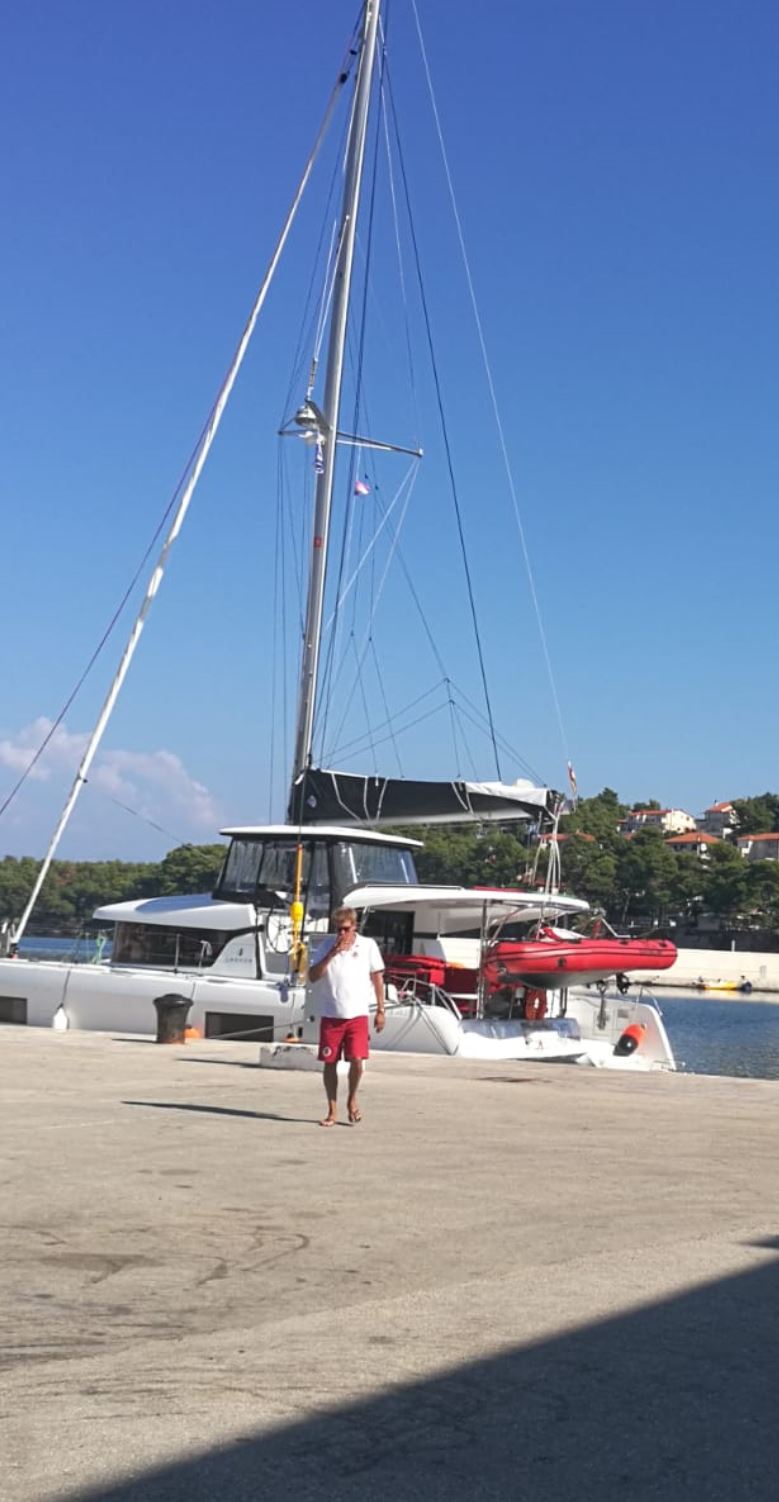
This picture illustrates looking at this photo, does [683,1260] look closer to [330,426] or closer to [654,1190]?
[654,1190]

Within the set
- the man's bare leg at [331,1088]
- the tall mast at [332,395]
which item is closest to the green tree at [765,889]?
the tall mast at [332,395]

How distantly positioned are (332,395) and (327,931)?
11.0m

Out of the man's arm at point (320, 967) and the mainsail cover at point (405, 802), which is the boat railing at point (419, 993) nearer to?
the mainsail cover at point (405, 802)

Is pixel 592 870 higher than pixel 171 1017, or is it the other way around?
pixel 592 870

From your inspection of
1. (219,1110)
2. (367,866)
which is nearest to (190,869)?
(367,866)

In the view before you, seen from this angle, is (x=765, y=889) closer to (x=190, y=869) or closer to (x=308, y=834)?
(x=190, y=869)

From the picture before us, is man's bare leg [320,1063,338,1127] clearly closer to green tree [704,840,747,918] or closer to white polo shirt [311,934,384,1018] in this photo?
white polo shirt [311,934,384,1018]

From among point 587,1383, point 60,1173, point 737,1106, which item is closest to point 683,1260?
point 587,1383

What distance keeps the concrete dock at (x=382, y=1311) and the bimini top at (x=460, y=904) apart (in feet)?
30.9

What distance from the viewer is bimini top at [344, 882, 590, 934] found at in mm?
20578

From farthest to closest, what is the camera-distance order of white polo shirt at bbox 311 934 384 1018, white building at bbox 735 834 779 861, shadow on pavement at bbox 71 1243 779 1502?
white building at bbox 735 834 779 861, white polo shirt at bbox 311 934 384 1018, shadow on pavement at bbox 71 1243 779 1502

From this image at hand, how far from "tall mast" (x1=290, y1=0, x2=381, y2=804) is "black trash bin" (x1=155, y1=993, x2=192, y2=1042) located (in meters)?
6.88

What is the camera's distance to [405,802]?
24.5m

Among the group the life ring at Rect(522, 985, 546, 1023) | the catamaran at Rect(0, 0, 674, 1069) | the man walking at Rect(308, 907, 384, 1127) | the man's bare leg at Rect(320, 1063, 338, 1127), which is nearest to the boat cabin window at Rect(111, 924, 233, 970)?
the catamaran at Rect(0, 0, 674, 1069)
